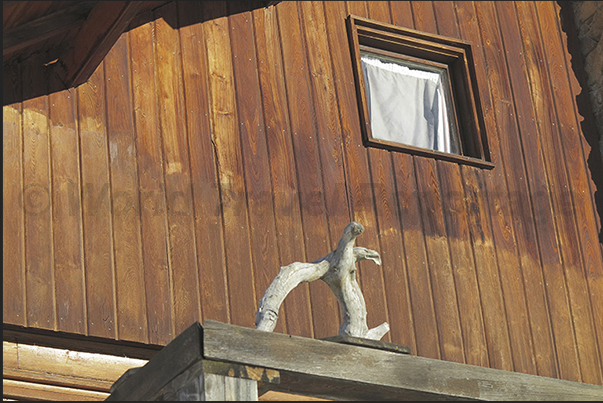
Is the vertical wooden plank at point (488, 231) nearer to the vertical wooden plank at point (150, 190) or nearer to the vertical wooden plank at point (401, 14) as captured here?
the vertical wooden plank at point (401, 14)

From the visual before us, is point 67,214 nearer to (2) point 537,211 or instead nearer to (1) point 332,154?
(1) point 332,154

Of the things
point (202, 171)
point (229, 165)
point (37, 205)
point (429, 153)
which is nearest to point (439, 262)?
point (429, 153)

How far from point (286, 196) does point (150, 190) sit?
38.9 inches

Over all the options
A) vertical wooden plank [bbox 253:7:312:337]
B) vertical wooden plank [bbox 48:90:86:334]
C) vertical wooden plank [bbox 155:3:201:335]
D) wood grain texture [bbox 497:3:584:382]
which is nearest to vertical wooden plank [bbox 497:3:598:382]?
wood grain texture [bbox 497:3:584:382]

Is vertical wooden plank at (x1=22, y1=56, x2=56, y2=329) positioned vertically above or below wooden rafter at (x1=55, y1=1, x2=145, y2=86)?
below

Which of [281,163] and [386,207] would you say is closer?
[281,163]

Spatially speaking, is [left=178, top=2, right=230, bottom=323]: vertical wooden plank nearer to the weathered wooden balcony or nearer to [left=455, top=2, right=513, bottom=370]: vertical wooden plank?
the weathered wooden balcony

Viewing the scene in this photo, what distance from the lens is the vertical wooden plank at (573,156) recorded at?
7.71 metres

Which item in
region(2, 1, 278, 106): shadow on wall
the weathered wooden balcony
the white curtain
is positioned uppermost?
the white curtain

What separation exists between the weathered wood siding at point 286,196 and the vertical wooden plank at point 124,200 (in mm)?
12

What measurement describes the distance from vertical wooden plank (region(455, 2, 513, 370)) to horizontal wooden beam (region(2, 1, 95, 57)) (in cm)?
319

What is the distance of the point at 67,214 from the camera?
5.84 m

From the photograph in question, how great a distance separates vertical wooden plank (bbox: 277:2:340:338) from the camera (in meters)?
6.45

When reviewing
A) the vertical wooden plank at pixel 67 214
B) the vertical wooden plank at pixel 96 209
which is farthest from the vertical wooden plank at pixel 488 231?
the vertical wooden plank at pixel 67 214
